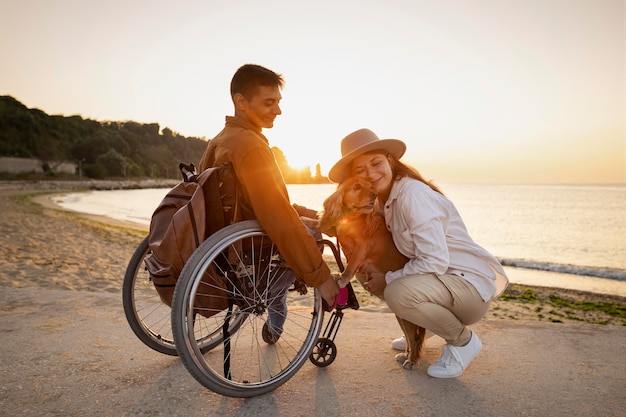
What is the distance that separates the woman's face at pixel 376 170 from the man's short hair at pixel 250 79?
749 mm

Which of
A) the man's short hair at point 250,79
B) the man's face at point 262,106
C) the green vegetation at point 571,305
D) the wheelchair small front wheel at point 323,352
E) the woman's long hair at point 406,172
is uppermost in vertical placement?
the man's short hair at point 250,79

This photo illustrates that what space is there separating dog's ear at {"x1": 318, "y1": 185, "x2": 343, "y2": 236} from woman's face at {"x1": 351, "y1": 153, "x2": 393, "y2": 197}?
0.21 metres

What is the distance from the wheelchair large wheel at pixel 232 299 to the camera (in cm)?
190

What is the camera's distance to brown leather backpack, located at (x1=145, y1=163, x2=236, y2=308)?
80.1 inches

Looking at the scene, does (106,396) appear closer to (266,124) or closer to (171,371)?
(171,371)

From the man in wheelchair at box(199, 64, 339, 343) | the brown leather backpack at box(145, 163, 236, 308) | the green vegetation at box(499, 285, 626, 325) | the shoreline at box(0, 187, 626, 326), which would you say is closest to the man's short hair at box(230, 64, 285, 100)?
the man in wheelchair at box(199, 64, 339, 343)

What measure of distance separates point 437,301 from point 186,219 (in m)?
1.56

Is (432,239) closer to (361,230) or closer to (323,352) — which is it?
(361,230)

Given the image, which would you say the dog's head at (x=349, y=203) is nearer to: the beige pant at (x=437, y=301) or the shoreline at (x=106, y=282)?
the beige pant at (x=437, y=301)

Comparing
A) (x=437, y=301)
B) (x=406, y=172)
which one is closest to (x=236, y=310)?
(x=437, y=301)

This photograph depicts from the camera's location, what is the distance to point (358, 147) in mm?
2553

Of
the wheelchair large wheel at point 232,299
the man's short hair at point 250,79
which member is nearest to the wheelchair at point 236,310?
the wheelchair large wheel at point 232,299

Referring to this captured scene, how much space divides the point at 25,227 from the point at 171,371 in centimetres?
1173

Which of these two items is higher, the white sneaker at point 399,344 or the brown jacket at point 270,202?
the brown jacket at point 270,202
